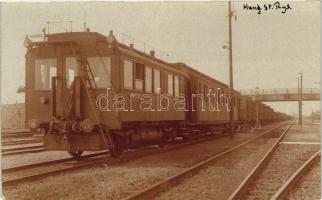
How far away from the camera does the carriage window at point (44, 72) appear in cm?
1255

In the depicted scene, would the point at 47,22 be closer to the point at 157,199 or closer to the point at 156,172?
the point at 156,172

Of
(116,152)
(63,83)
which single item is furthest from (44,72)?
(116,152)

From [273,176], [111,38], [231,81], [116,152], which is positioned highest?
[111,38]

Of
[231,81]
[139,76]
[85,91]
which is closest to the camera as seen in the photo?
[85,91]

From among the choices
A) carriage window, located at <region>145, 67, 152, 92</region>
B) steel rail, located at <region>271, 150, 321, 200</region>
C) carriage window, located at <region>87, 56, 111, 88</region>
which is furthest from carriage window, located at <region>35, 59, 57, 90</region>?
steel rail, located at <region>271, 150, 321, 200</region>

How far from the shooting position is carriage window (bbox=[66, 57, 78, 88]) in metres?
12.3

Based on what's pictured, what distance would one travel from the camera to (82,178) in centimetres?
984

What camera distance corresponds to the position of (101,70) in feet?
40.2

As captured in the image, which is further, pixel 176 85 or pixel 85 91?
pixel 176 85

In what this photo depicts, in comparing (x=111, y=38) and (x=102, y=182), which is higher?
(x=111, y=38)

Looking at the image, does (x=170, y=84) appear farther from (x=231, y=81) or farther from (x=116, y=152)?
(x=231, y=81)

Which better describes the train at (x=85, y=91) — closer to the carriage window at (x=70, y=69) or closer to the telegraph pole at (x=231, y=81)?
the carriage window at (x=70, y=69)

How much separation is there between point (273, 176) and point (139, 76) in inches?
205

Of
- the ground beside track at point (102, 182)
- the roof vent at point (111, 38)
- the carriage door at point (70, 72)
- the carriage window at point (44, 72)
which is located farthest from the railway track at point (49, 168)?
the roof vent at point (111, 38)
